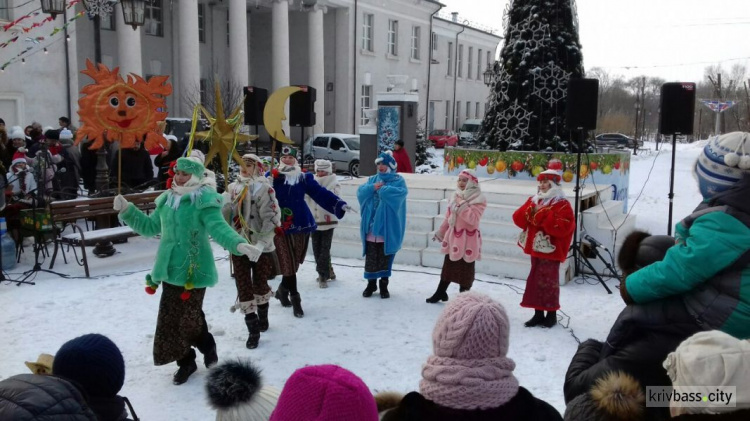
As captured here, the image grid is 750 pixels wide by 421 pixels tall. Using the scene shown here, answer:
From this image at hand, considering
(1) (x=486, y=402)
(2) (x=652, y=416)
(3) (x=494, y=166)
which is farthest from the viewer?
(3) (x=494, y=166)

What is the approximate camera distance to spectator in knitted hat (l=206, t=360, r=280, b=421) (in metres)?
2.17

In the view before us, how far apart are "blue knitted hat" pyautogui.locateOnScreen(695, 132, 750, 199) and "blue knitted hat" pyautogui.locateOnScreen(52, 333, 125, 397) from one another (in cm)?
262

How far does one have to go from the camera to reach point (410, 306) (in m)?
7.26

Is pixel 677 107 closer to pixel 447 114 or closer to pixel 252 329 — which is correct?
pixel 252 329

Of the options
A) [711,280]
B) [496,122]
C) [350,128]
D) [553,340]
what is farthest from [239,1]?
[711,280]

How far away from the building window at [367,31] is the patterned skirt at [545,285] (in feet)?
96.1

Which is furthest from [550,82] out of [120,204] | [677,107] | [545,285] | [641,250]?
[641,250]

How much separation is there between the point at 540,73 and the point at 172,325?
11.1m

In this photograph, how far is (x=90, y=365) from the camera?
7.45 feet

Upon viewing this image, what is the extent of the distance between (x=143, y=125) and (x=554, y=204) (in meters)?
4.08

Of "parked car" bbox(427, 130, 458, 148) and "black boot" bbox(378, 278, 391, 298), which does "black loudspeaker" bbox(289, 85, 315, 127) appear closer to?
"black boot" bbox(378, 278, 391, 298)

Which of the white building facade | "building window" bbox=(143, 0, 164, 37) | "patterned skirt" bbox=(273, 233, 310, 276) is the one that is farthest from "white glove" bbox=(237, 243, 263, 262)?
"building window" bbox=(143, 0, 164, 37)

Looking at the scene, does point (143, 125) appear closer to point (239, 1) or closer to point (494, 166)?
point (494, 166)

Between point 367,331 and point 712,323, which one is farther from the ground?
point 712,323
